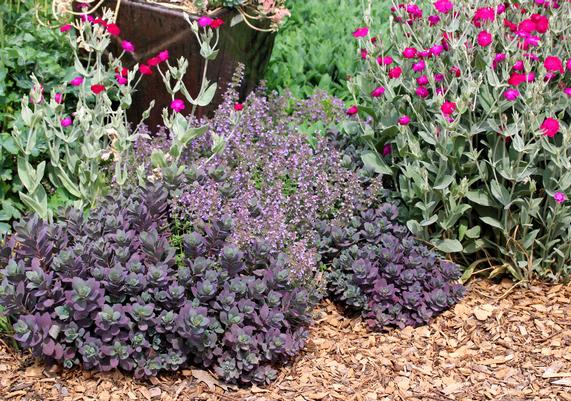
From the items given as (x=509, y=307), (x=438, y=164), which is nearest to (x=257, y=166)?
(x=438, y=164)

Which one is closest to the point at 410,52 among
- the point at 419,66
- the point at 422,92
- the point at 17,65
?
the point at 419,66

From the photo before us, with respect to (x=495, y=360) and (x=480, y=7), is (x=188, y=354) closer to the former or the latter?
(x=495, y=360)

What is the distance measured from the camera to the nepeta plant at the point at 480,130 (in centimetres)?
373

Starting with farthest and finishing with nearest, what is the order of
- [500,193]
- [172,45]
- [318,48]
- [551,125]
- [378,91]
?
1. [318,48]
2. [172,45]
3. [378,91]
4. [500,193]
5. [551,125]

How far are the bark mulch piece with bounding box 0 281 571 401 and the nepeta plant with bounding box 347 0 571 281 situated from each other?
277 mm

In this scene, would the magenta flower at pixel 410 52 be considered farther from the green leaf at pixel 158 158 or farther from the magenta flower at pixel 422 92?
the green leaf at pixel 158 158

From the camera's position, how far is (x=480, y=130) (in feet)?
12.5

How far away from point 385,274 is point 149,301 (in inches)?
45.1

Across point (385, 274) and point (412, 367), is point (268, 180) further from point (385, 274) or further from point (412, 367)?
point (412, 367)

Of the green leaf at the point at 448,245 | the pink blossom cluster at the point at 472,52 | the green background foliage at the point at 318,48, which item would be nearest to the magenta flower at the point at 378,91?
the pink blossom cluster at the point at 472,52

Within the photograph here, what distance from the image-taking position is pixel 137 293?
3277mm

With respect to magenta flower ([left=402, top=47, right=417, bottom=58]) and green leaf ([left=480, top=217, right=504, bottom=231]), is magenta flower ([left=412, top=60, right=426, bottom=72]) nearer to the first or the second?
magenta flower ([left=402, top=47, right=417, bottom=58])

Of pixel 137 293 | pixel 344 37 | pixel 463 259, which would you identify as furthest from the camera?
pixel 344 37

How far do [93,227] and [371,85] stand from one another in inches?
66.1
